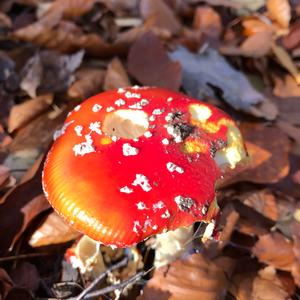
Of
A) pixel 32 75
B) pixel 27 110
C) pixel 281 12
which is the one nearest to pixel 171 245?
pixel 27 110

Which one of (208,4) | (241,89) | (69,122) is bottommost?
(241,89)

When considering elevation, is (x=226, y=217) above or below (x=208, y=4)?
below

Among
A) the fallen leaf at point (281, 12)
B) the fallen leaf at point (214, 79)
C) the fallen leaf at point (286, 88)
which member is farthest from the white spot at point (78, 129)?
the fallen leaf at point (281, 12)

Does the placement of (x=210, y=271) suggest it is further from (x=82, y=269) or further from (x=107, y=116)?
(x=107, y=116)

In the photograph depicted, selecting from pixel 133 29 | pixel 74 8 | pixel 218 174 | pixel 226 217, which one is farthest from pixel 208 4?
pixel 218 174

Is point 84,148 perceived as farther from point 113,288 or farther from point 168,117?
point 113,288

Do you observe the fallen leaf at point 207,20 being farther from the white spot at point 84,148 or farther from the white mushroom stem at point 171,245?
the white spot at point 84,148

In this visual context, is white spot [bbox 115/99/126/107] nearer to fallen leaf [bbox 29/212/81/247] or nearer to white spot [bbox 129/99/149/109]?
white spot [bbox 129/99/149/109]
